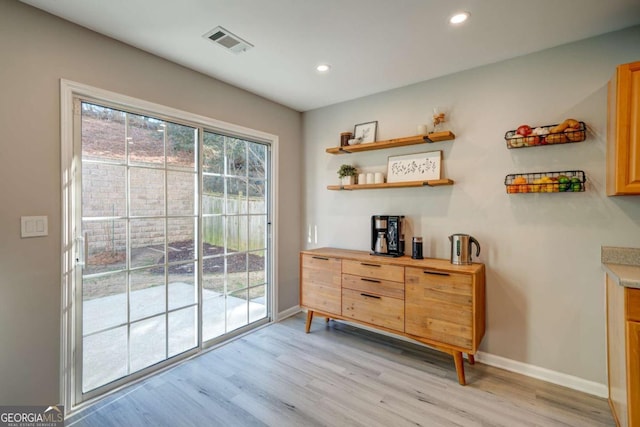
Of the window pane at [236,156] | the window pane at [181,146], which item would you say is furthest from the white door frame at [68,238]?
the window pane at [236,156]

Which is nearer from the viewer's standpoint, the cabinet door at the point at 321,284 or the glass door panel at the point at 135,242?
the glass door panel at the point at 135,242

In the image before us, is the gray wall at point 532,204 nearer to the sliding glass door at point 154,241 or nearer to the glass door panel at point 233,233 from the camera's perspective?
the glass door panel at point 233,233

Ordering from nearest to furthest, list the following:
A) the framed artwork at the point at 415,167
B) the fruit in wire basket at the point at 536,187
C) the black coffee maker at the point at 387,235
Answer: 1. the fruit in wire basket at the point at 536,187
2. the framed artwork at the point at 415,167
3. the black coffee maker at the point at 387,235

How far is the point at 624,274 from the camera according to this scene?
5.28 feet

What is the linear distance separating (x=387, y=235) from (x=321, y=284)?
0.85m

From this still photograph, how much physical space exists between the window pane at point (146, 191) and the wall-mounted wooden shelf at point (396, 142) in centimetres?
177

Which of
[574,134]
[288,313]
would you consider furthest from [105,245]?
[574,134]

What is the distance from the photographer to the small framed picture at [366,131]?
3.14 m

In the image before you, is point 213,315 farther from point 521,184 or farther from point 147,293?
point 521,184

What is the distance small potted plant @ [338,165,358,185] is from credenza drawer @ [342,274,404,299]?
105cm

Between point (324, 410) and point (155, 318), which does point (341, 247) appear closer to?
point (324, 410)

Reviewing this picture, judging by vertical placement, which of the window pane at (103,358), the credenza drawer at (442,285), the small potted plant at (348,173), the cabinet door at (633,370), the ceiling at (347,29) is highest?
the ceiling at (347,29)

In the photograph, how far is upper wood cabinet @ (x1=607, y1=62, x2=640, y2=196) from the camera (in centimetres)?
171

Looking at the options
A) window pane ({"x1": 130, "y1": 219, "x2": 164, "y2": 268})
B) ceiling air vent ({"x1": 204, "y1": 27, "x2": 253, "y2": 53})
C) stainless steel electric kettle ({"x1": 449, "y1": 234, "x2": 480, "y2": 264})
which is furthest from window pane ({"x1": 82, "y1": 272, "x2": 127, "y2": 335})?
stainless steel electric kettle ({"x1": 449, "y1": 234, "x2": 480, "y2": 264})
